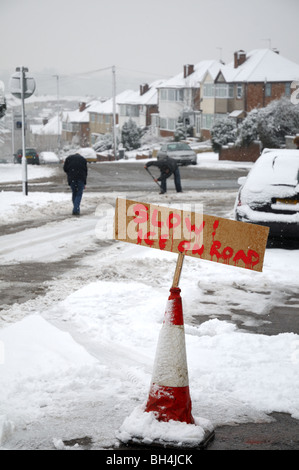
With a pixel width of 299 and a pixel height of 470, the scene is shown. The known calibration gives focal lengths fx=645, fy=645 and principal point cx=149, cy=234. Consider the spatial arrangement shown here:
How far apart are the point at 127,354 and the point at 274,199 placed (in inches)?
242

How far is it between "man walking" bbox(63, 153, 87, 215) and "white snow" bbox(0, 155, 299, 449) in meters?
5.33

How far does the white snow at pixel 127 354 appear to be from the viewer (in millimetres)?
4434

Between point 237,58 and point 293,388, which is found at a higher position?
point 237,58

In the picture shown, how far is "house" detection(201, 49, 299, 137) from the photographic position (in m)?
64.1

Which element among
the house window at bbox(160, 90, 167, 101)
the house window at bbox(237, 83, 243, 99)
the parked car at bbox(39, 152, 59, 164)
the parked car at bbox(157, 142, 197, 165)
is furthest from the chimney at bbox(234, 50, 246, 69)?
the parked car at bbox(157, 142, 197, 165)

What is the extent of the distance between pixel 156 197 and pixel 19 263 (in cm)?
932

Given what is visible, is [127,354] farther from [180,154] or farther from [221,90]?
[221,90]

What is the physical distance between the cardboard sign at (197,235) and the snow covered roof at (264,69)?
61415 mm

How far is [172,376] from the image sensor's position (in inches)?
171

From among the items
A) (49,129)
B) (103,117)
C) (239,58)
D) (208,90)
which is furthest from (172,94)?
(49,129)

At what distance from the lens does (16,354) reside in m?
5.70
